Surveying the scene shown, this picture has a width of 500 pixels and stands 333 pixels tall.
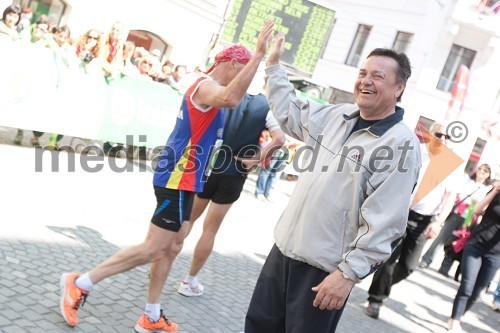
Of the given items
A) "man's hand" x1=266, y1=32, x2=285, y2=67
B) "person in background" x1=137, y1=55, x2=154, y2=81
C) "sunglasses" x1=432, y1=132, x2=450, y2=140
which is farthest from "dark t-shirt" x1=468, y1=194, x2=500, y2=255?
"person in background" x1=137, y1=55, x2=154, y2=81

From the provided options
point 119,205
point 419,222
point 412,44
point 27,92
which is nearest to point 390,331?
point 419,222

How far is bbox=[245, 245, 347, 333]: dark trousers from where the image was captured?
3.06 metres

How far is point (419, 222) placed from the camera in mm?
6320

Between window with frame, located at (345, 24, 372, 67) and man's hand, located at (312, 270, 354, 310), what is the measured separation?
2944cm

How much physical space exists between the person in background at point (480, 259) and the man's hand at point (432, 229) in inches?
22.5

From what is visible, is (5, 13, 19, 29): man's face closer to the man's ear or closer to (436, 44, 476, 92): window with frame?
the man's ear

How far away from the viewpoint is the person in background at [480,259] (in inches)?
253

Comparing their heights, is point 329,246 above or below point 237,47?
below

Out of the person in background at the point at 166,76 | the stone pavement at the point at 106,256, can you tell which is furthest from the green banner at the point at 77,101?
the stone pavement at the point at 106,256

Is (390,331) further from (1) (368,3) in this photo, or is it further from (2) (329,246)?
(1) (368,3)

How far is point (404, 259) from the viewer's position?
21.2 ft

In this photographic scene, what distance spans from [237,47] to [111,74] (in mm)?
6508

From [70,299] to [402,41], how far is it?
2804cm

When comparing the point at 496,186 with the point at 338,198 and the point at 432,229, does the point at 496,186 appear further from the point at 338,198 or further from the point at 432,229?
the point at 338,198
